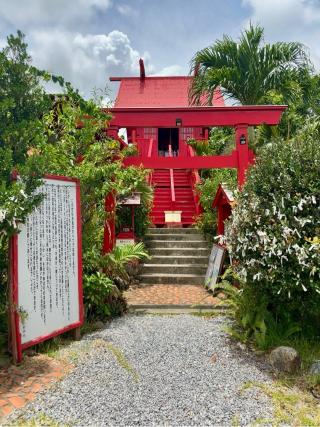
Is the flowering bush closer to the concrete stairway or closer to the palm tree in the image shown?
the concrete stairway

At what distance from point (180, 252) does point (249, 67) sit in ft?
19.5

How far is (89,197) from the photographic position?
570 cm

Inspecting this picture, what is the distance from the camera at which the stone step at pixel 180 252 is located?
8961mm

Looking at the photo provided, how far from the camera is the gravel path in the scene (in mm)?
2885

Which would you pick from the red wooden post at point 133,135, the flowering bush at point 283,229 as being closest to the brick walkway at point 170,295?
the flowering bush at point 283,229

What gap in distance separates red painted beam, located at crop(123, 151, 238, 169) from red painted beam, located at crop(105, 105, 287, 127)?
0.66 m

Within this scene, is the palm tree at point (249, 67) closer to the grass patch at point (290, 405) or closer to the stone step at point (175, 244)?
the stone step at point (175, 244)

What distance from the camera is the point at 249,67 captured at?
1043cm

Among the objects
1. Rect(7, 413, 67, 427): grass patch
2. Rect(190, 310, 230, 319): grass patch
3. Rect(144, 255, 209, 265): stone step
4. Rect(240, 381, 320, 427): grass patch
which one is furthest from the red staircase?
Rect(7, 413, 67, 427): grass patch

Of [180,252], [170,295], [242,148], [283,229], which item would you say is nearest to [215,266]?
[170,295]

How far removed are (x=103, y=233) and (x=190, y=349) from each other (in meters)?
3.34

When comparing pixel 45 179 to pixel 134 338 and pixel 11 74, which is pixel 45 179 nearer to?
pixel 11 74

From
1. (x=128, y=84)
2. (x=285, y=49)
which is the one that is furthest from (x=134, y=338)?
(x=128, y=84)

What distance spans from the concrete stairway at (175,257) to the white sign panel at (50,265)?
11.5 ft
